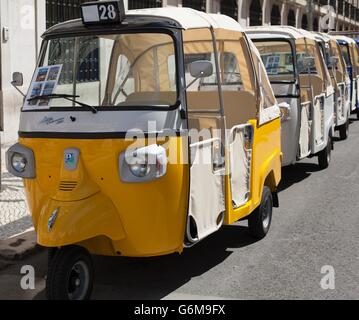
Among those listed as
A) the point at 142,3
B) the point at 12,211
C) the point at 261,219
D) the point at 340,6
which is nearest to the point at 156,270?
the point at 261,219

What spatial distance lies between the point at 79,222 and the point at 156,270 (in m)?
1.46

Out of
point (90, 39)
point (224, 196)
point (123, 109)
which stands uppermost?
point (90, 39)

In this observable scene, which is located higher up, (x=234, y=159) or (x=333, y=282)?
(x=234, y=159)

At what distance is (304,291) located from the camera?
5.03m

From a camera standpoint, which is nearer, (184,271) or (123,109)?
(123,109)

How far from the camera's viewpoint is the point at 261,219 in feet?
21.3

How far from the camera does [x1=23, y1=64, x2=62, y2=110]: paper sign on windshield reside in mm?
5086

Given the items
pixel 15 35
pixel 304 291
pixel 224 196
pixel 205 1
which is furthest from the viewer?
pixel 205 1

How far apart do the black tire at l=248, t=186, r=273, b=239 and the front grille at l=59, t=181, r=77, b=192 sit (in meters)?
2.41

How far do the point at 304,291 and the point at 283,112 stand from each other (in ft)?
13.5

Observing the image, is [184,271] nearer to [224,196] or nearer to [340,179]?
[224,196]

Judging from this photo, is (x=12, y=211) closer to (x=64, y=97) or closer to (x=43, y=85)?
(x=43, y=85)

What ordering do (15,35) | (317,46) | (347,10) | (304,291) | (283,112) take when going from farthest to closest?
(347,10)
(15,35)
(317,46)
(283,112)
(304,291)
